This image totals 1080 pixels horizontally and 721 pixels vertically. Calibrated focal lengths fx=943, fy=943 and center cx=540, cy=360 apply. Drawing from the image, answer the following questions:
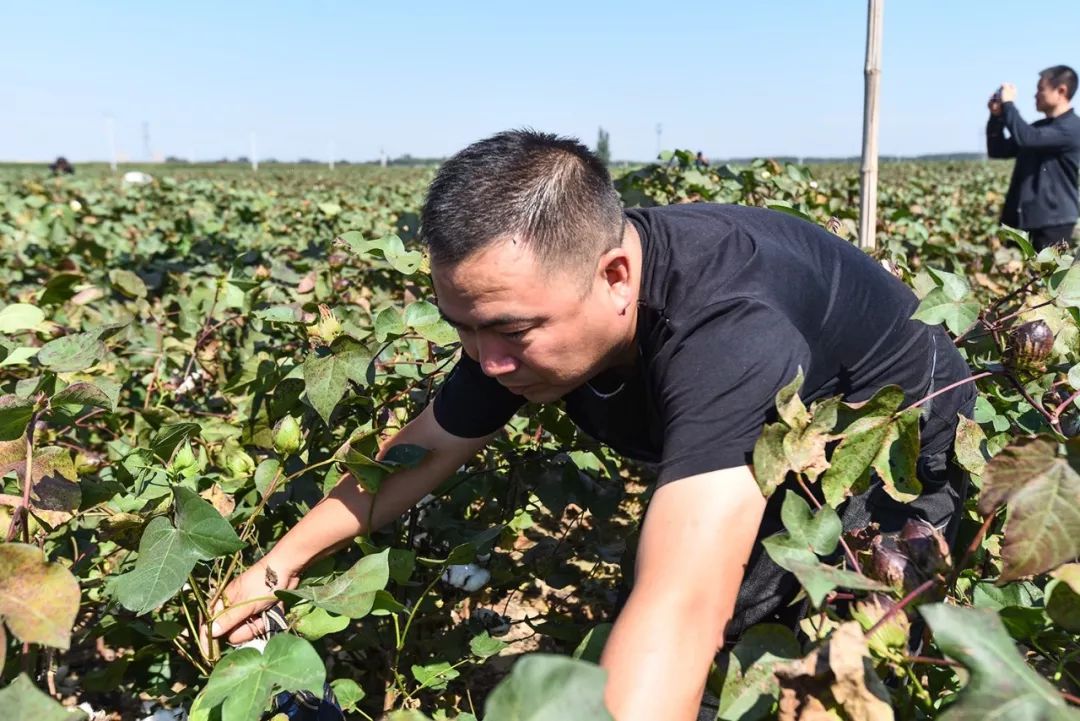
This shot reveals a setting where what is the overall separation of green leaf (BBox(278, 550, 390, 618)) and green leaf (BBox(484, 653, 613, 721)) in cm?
52

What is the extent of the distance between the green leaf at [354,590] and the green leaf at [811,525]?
19.8 inches

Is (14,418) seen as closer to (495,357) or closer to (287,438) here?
(287,438)

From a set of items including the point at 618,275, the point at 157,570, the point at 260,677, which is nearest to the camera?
the point at 260,677

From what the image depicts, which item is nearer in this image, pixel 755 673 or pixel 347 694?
pixel 755 673

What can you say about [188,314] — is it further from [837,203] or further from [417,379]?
[837,203]

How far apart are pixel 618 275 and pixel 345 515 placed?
2.05 ft

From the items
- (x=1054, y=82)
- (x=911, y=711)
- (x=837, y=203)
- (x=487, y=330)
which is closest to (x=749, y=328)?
(x=487, y=330)

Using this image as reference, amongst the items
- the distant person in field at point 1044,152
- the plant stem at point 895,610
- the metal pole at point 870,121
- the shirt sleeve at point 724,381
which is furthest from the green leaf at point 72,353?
the distant person in field at point 1044,152

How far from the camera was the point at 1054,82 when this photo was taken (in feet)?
17.2

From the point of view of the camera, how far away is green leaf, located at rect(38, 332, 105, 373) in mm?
1527

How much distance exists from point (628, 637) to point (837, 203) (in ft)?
13.4

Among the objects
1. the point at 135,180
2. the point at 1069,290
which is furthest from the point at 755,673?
the point at 135,180

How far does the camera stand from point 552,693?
66cm

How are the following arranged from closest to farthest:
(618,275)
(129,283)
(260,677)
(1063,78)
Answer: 1. (260,677)
2. (618,275)
3. (129,283)
4. (1063,78)
